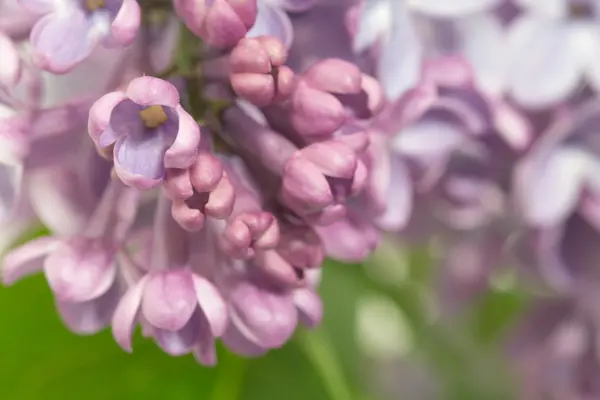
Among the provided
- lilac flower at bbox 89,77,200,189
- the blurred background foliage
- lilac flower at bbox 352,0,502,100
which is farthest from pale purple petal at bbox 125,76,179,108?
the blurred background foliage

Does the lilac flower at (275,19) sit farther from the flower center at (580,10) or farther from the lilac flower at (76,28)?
the flower center at (580,10)

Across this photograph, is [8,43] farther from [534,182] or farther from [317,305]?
[534,182]

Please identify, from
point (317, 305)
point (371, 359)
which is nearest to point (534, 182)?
point (317, 305)

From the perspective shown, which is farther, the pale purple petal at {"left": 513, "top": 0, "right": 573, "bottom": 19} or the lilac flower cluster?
the pale purple petal at {"left": 513, "top": 0, "right": 573, "bottom": 19}

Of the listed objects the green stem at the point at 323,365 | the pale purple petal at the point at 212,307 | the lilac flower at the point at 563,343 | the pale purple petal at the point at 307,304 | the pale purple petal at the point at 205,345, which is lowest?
the green stem at the point at 323,365

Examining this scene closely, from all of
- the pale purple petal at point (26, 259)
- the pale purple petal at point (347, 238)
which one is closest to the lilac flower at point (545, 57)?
the pale purple petal at point (347, 238)

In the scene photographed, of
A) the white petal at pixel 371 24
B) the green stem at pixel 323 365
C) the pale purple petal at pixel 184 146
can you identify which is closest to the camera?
the pale purple petal at pixel 184 146

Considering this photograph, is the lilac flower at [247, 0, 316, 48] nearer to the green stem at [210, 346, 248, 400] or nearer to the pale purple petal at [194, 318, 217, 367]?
the pale purple petal at [194, 318, 217, 367]
